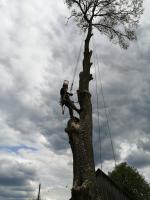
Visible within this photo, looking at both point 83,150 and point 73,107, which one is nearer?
point 83,150

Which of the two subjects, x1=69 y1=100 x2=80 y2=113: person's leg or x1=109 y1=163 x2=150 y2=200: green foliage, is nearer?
x1=69 y1=100 x2=80 y2=113: person's leg

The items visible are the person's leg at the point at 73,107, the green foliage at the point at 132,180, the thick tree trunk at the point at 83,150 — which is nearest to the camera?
the thick tree trunk at the point at 83,150

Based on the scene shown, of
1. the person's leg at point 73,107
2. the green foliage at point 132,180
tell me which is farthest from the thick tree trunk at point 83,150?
the green foliage at point 132,180

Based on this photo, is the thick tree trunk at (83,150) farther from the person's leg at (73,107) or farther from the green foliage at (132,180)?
the green foliage at (132,180)

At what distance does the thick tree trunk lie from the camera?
8195 mm

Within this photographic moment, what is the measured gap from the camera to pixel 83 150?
881cm

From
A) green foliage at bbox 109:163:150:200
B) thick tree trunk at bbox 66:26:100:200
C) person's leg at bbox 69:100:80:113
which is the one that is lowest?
thick tree trunk at bbox 66:26:100:200

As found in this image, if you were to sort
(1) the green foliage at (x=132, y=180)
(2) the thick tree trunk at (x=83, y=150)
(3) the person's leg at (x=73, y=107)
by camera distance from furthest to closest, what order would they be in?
(1) the green foliage at (x=132, y=180) → (3) the person's leg at (x=73, y=107) → (2) the thick tree trunk at (x=83, y=150)

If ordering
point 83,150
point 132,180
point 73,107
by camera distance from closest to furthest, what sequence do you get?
point 83,150 → point 73,107 → point 132,180

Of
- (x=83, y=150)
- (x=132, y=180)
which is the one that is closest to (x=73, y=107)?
(x=83, y=150)

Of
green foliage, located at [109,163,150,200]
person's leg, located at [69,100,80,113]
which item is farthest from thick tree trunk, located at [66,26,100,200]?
green foliage, located at [109,163,150,200]

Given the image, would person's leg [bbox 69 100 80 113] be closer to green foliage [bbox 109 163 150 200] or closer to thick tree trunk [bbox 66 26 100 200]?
Answer: thick tree trunk [bbox 66 26 100 200]

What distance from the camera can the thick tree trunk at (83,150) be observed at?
8.20 metres

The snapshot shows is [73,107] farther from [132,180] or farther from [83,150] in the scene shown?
[132,180]
